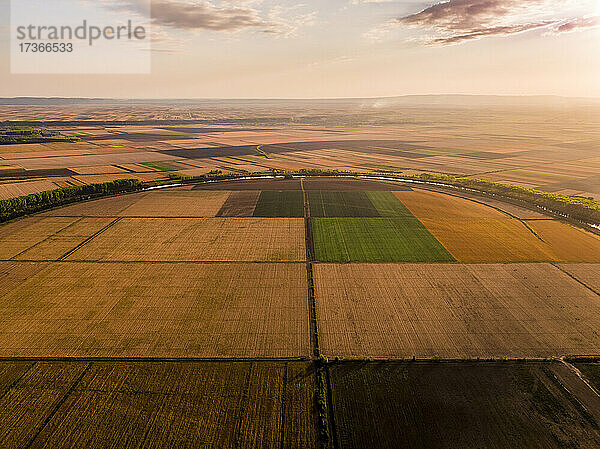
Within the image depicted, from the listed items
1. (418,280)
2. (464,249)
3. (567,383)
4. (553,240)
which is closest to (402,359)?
(567,383)

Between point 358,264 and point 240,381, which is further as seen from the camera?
point 358,264

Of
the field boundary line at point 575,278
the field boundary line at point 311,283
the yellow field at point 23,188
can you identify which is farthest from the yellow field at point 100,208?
the field boundary line at point 575,278

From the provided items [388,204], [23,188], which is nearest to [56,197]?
[23,188]

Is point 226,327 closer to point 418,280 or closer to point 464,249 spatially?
point 418,280

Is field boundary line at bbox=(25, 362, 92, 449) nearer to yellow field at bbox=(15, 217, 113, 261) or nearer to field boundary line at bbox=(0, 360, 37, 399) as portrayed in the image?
field boundary line at bbox=(0, 360, 37, 399)

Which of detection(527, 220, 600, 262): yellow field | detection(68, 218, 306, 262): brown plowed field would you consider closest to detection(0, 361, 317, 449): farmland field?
detection(68, 218, 306, 262): brown plowed field

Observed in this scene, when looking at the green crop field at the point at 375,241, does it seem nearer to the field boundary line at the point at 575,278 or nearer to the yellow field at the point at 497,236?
the yellow field at the point at 497,236
